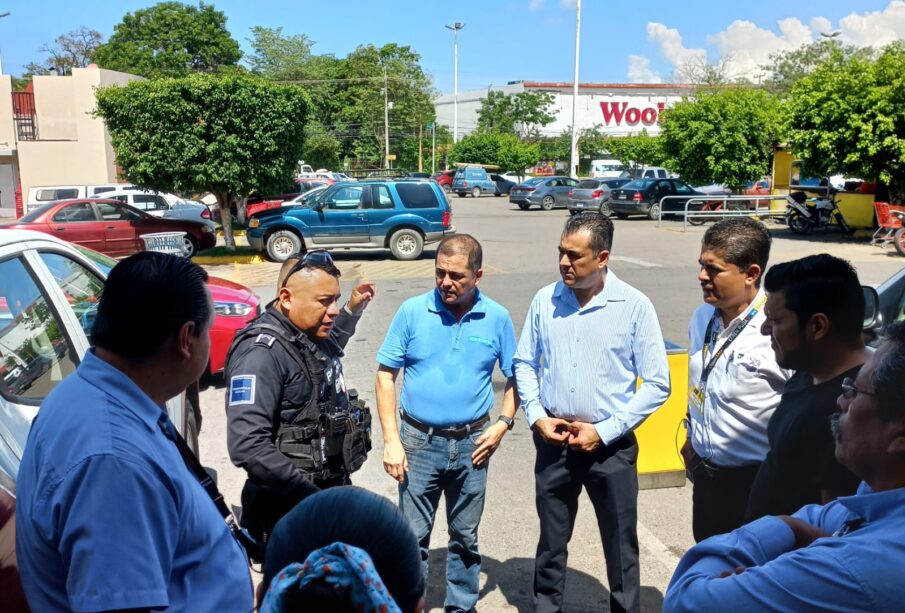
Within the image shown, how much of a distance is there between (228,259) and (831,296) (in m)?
17.1

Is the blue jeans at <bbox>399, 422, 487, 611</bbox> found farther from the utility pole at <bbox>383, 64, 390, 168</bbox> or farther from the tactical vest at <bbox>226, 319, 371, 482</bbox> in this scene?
the utility pole at <bbox>383, 64, 390, 168</bbox>

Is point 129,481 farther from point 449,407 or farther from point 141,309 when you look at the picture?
point 449,407

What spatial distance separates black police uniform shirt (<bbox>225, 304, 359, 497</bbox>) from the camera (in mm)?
2793

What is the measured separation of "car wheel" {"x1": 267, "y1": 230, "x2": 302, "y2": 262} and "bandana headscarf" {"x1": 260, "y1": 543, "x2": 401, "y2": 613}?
16.7m

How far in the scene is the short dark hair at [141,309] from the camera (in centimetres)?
175

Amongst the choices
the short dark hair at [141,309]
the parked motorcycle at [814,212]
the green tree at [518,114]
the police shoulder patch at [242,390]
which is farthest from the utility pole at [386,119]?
the short dark hair at [141,309]

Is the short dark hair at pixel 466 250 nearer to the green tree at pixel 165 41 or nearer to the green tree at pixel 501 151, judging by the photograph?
the green tree at pixel 501 151

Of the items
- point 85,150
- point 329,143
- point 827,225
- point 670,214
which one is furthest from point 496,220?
point 329,143

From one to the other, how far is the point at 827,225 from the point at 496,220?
474 inches

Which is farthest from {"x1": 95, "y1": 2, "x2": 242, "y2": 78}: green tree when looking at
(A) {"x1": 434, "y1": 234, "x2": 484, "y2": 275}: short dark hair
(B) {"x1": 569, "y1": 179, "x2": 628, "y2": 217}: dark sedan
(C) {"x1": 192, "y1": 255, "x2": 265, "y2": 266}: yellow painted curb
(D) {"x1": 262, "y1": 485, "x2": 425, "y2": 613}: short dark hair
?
(D) {"x1": 262, "y1": 485, "x2": 425, "y2": 613}: short dark hair

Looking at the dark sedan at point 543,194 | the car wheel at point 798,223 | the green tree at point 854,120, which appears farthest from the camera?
the dark sedan at point 543,194

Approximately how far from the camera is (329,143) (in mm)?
51094

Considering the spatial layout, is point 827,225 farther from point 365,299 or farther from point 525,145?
point 525,145

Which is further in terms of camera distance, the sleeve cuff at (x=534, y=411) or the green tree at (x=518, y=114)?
the green tree at (x=518, y=114)
